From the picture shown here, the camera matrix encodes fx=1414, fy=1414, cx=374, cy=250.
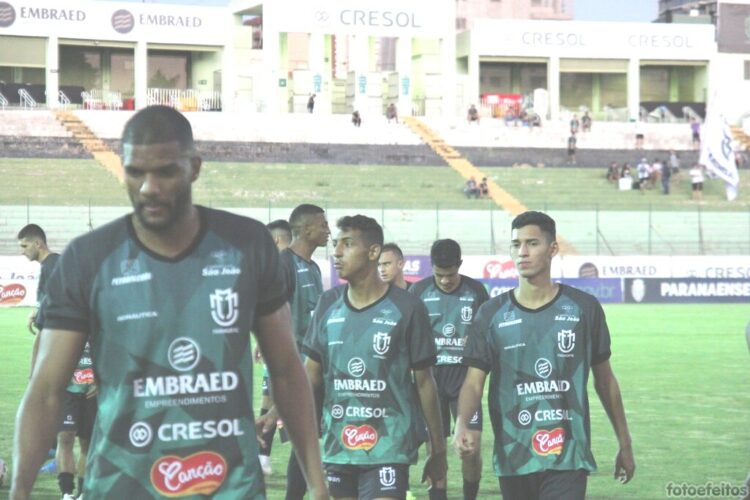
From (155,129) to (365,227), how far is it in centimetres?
408

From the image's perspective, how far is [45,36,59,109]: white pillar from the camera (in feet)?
195

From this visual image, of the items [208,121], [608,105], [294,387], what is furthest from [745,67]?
[294,387]

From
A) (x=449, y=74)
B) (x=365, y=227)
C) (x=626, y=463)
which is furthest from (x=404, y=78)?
(x=626, y=463)

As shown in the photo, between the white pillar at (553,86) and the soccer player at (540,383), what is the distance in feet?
198

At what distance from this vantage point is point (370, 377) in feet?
26.0

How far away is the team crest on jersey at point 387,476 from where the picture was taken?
25.4 feet

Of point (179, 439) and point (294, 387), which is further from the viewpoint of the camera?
point (294, 387)

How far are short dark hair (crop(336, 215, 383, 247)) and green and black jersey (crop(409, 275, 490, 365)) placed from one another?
3.59m

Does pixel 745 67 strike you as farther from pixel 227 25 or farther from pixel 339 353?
pixel 339 353

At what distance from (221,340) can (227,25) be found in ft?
207

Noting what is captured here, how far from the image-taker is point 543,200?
5306cm

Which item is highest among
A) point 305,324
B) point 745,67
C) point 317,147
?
point 745,67

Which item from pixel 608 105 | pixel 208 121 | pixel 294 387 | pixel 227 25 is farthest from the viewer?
pixel 608 105

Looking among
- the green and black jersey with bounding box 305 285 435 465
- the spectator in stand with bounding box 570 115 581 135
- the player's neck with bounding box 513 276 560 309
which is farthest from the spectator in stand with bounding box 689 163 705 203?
the player's neck with bounding box 513 276 560 309
